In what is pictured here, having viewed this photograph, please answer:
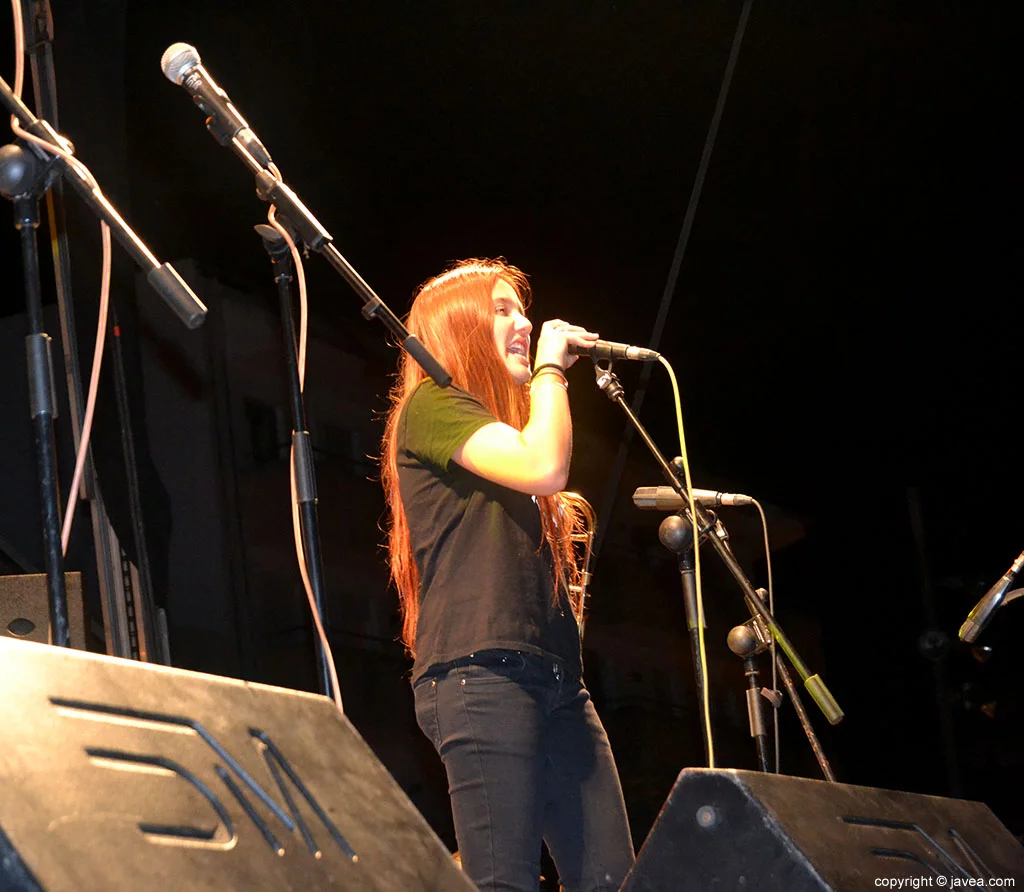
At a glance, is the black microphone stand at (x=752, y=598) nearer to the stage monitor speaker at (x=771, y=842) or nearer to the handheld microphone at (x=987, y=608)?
the handheld microphone at (x=987, y=608)

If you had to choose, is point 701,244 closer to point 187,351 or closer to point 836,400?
point 836,400

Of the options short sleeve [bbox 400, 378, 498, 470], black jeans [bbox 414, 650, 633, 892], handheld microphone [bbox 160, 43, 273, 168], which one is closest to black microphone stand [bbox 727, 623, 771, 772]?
black jeans [bbox 414, 650, 633, 892]

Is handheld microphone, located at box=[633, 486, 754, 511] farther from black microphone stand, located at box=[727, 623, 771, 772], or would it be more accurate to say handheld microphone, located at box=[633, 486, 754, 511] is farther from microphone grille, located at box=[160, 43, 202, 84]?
microphone grille, located at box=[160, 43, 202, 84]

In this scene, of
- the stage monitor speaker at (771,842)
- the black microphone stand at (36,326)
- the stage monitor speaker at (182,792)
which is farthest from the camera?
the black microphone stand at (36,326)

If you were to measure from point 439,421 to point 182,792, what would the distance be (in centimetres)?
93

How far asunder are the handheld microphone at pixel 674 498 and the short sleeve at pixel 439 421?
0.82 meters

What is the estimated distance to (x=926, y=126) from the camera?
4086 mm

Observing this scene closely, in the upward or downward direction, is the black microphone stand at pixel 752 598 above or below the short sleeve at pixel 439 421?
below

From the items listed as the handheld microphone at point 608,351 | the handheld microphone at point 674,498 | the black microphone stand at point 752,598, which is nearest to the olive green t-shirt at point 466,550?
the handheld microphone at point 608,351

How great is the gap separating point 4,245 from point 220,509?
38.8 inches

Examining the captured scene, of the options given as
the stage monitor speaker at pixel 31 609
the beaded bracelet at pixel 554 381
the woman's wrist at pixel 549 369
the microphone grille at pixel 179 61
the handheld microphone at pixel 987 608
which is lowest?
the handheld microphone at pixel 987 608

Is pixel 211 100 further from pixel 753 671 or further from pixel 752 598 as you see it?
pixel 753 671

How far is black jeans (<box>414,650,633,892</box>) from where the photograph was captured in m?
1.56

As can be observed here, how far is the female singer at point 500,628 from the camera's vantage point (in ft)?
5.20
